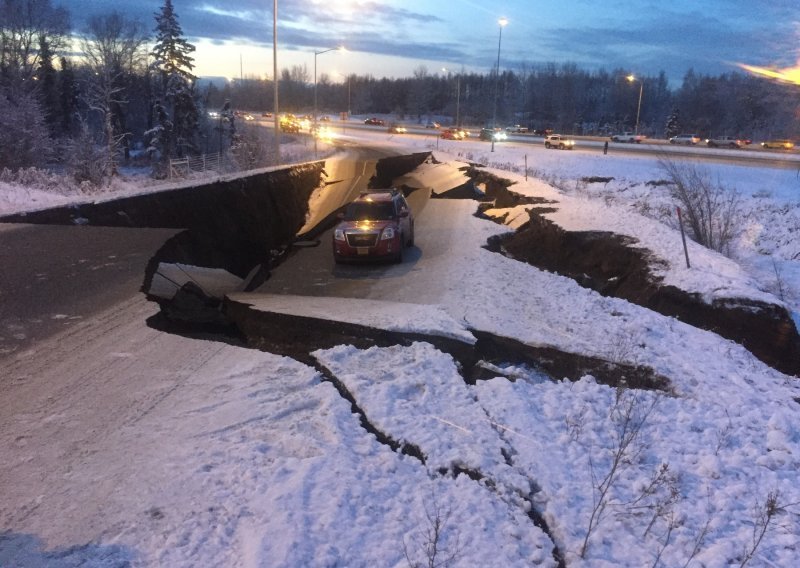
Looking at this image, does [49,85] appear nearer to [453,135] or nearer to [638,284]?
[453,135]

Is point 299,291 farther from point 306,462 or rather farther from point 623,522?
point 623,522

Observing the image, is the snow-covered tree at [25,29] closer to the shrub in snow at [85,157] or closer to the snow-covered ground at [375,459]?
the shrub in snow at [85,157]

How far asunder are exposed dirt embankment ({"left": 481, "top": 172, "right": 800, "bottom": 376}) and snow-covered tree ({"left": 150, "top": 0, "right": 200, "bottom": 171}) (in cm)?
5362

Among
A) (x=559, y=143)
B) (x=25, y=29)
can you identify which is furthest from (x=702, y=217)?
(x=25, y=29)

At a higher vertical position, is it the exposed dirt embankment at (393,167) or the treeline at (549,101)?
the treeline at (549,101)

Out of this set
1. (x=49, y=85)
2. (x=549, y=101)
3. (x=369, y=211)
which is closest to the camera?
(x=369, y=211)

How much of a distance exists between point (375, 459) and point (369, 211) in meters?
11.0

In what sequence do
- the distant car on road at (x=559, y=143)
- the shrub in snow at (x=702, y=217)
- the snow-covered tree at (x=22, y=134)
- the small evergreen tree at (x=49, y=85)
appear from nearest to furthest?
the shrub in snow at (x=702, y=217) → the snow-covered tree at (x=22, y=134) → the distant car on road at (x=559, y=143) → the small evergreen tree at (x=49, y=85)

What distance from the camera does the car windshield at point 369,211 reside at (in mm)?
15898

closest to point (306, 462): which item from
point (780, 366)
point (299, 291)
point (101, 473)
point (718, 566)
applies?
point (101, 473)

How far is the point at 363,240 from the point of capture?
49.4ft

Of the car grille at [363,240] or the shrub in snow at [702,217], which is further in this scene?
the shrub in snow at [702,217]

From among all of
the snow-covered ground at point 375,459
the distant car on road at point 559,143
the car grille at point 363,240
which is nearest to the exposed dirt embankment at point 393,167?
the distant car on road at point 559,143

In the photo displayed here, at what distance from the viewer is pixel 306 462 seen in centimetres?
544
